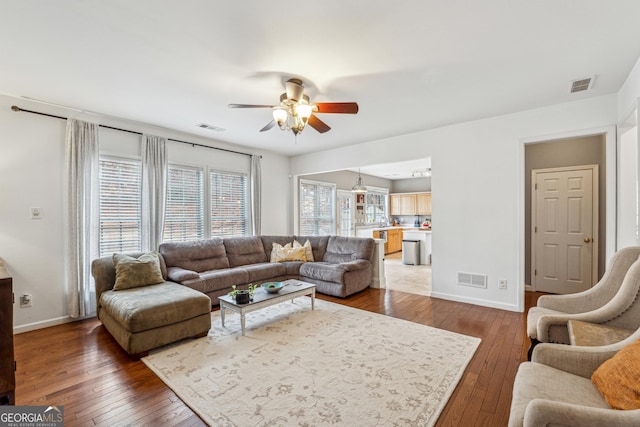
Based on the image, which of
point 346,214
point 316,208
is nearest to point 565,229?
point 316,208

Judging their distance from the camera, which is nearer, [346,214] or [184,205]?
[184,205]

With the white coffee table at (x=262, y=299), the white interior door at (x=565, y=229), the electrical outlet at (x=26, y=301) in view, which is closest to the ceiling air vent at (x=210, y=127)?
the white coffee table at (x=262, y=299)

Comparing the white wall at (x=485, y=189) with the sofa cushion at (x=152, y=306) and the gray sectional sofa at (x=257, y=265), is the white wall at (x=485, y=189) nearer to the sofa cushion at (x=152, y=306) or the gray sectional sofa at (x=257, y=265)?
the gray sectional sofa at (x=257, y=265)

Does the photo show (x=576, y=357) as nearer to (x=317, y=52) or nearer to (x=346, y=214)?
(x=317, y=52)

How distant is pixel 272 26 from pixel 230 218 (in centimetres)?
405

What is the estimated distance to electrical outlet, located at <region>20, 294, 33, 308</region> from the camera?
3.34 meters

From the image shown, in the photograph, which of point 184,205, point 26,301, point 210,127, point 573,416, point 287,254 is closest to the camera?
point 573,416

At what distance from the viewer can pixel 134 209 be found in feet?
14.0

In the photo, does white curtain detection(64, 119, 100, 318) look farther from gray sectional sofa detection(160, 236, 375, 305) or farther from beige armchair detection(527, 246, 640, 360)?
beige armchair detection(527, 246, 640, 360)

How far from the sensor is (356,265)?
4.73 metres

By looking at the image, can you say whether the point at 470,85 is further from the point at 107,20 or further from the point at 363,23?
the point at 107,20

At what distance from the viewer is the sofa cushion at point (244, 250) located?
5.10 meters

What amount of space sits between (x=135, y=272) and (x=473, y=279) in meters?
4.60

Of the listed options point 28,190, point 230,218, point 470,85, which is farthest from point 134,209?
point 470,85
